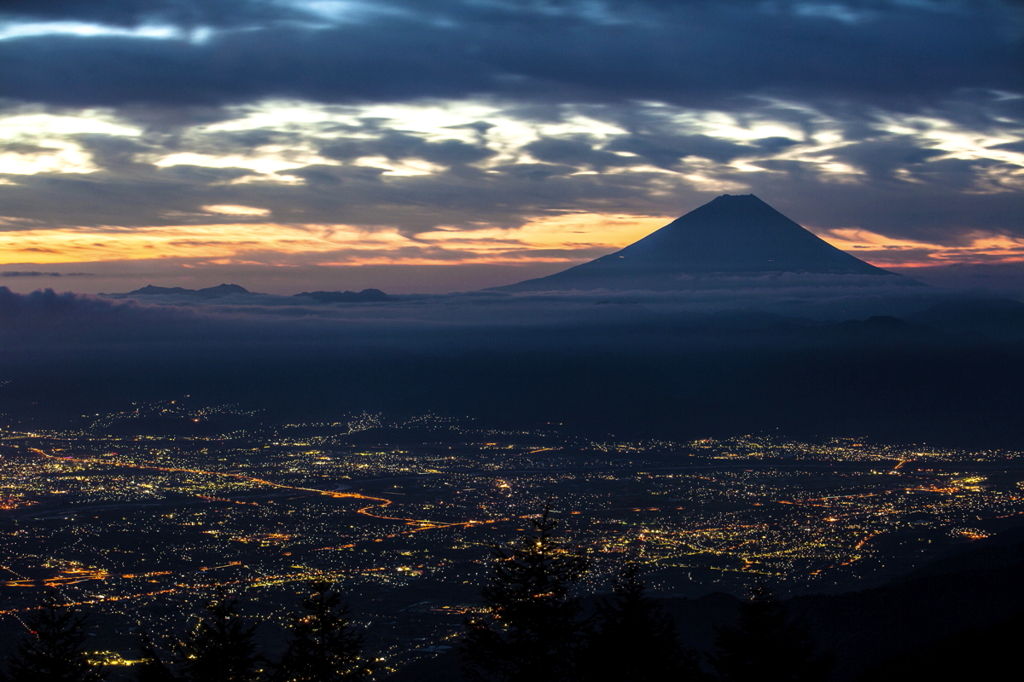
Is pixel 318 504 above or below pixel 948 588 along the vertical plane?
below

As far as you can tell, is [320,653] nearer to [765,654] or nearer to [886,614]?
[765,654]

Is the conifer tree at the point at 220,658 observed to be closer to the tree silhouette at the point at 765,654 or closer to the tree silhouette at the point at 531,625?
the tree silhouette at the point at 531,625

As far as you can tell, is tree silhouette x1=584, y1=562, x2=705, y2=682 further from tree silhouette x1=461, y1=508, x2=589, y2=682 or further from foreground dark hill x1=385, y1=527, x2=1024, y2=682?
foreground dark hill x1=385, y1=527, x2=1024, y2=682

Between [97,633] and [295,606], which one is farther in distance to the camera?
[295,606]

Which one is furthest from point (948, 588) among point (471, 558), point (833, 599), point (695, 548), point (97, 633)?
point (97, 633)

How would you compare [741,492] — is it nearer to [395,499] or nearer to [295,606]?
[395,499]

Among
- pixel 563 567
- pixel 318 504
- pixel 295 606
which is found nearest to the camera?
pixel 563 567
